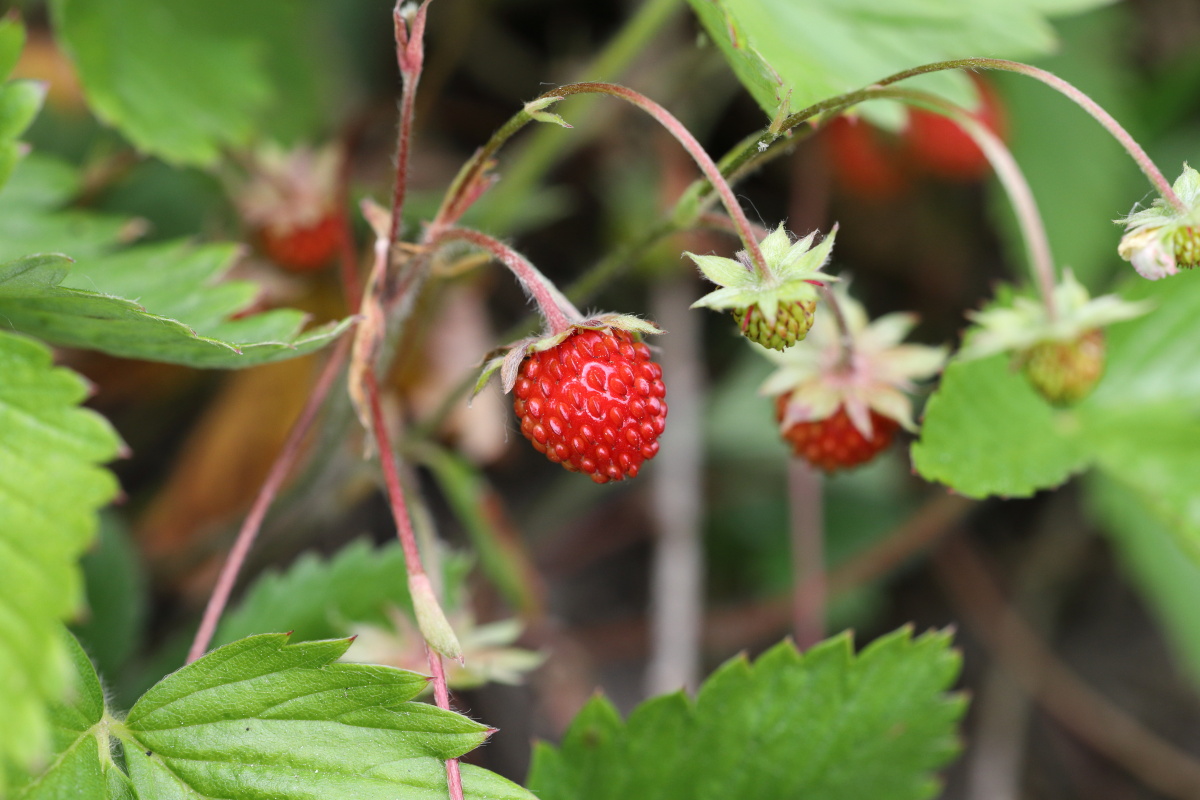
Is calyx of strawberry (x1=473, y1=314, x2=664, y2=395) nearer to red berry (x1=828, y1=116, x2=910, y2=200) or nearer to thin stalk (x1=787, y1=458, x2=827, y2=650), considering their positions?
thin stalk (x1=787, y1=458, x2=827, y2=650)

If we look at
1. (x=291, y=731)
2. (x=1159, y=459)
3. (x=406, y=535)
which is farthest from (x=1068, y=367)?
(x=291, y=731)

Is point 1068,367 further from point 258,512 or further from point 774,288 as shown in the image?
point 258,512

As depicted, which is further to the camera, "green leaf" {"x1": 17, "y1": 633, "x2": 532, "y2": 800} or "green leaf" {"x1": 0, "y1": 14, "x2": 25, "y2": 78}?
"green leaf" {"x1": 0, "y1": 14, "x2": 25, "y2": 78}

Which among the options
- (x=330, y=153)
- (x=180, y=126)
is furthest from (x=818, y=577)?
(x=180, y=126)

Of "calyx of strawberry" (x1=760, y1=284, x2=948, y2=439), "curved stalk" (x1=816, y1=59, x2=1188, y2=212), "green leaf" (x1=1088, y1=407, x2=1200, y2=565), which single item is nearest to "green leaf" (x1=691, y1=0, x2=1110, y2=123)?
"curved stalk" (x1=816, y1=59, x2=1188, y2=212)

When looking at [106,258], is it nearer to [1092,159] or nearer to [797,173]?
[797,173]

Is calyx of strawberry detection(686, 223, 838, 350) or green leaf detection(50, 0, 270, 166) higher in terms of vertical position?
green leaf detection(50, 0, 270, 166)
